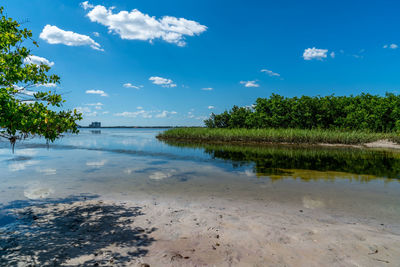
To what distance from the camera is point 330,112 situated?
161 feet

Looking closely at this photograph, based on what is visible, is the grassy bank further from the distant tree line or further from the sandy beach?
the sandy beach

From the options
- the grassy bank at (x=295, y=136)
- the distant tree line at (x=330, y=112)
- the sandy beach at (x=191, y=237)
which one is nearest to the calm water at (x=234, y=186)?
the sandy beach at (x=191, y=237)

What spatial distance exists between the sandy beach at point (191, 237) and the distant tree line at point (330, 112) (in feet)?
149

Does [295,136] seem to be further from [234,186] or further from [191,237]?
[191,237]

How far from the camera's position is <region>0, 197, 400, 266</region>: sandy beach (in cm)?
412

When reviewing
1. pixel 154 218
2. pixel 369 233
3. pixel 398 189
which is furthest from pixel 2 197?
pixel 398 189

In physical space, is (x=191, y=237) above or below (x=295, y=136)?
below

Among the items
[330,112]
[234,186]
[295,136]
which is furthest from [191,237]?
[330,112]

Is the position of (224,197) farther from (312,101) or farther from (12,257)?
(312,101)

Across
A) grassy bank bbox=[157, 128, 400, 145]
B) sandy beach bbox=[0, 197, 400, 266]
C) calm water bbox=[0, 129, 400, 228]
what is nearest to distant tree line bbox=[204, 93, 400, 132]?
grassy bank bbox=[157, 128, 400, 145]

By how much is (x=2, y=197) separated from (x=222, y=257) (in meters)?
8.62

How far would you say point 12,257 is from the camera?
4148 mm

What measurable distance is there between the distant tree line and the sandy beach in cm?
Result: 4556

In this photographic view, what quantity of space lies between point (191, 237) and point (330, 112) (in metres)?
53.2
